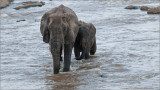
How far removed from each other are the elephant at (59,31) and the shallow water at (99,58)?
0.51m

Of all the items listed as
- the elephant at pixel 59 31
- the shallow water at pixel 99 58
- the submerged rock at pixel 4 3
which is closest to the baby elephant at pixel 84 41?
the shallow water at pixel 99 58

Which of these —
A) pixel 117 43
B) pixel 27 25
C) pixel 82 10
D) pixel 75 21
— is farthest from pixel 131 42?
pixel 82 10

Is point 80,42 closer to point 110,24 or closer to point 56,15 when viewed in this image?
point 56,15

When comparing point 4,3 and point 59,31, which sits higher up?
point 59,31

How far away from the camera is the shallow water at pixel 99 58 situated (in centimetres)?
1141

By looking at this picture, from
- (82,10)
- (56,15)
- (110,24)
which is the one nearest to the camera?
(56,15)

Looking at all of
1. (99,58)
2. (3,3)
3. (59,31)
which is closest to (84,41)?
(99,58)

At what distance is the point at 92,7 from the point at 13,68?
2105cm

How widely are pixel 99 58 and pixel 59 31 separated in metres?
3.50

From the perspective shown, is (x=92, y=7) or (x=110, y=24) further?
(x=92, y=7)

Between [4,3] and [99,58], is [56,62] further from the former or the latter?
[4,3]

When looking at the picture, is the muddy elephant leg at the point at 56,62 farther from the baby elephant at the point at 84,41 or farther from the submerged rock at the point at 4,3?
the submerged rock at the point at 4,3

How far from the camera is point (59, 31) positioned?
12023mm

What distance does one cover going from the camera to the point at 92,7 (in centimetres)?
3428
